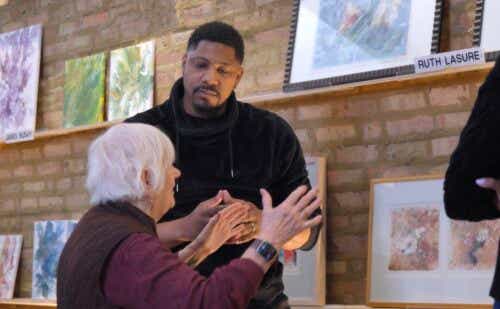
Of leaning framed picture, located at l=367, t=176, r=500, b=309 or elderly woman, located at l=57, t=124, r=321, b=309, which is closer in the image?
elderly woman, located at l=57, t=124, r=321, b=309

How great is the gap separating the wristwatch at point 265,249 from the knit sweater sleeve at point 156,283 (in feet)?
0.46

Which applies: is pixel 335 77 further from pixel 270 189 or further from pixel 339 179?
pixel 270 189

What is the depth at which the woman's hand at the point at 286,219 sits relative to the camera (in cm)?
221

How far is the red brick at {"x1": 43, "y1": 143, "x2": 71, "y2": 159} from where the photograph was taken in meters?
4.94

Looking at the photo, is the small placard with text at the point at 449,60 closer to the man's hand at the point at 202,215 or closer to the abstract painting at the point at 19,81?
the man's hand at the point at 202,215

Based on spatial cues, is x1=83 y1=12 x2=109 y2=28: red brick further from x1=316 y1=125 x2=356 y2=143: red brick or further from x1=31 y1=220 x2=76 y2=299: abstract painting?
x1=316 y1=125 x2=356 y2=143: red brick

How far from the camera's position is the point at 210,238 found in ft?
8.48

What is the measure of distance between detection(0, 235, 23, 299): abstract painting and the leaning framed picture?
2553 millimetres

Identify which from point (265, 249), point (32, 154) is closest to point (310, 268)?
point (265, 249)

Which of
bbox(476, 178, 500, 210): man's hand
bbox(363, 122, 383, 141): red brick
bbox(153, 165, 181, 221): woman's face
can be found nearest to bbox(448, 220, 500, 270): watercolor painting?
bbox(363, 122, 383, 141): red brick

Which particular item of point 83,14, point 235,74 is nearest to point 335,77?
point 235,74

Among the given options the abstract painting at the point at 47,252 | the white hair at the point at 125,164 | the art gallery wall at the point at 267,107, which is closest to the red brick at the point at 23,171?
the art gallery wall at the point at 267,107

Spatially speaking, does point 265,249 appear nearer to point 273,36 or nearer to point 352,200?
point 352,200

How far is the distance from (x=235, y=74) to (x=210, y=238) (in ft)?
2.42
